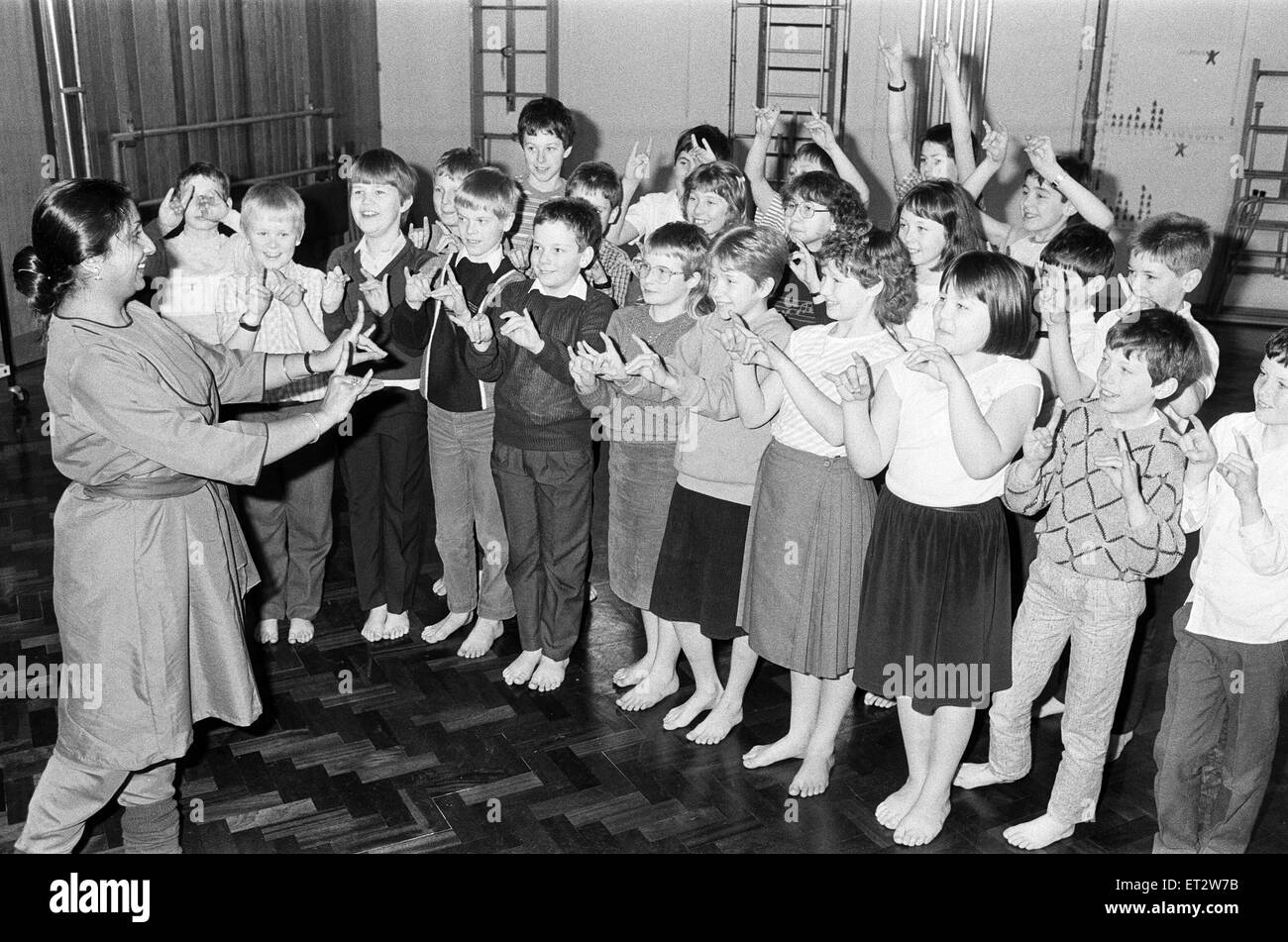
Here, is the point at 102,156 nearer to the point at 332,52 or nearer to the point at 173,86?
the point at 173,86

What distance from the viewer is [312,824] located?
282 centimetres

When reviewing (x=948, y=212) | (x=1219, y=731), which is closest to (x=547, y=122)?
(x=948, y=212)

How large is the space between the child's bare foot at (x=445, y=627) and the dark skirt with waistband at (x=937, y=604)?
1.49 meters

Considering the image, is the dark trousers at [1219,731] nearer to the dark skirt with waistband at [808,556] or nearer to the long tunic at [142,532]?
the dark skirt with waistband at [808,556]

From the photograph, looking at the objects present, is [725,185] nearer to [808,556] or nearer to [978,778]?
[808,556]

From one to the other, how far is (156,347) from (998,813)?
215 centimetres

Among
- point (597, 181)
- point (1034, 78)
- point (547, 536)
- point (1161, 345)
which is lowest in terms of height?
point (547, 536)

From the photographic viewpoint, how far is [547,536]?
132 inches

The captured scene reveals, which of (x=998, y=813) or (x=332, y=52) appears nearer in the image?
(x=998, y=813)

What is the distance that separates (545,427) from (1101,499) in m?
1.43

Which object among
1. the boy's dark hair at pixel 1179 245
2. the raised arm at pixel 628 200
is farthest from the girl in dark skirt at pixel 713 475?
the raised arm at pixel 628 200

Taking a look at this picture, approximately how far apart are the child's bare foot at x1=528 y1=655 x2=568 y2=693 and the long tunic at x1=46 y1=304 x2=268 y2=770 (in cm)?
103
